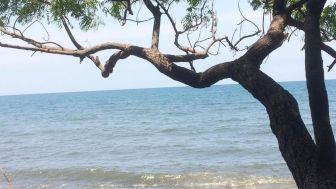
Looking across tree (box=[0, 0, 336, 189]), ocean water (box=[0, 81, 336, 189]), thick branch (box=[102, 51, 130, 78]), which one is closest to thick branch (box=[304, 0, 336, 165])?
tree (box=[0, 0, 336, 189])

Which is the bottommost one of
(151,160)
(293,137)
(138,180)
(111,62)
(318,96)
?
(151,160)

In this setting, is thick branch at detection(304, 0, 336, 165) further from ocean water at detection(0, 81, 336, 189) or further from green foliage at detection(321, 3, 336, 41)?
ocean water at detection(0, 81, 336, 189)

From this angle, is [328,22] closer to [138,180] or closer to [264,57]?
[264,57]

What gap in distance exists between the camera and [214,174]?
15.9 meters

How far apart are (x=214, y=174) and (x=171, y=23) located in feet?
34.5

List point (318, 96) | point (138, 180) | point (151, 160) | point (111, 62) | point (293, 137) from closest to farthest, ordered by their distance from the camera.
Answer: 1. point (318, 96)
2. point (293, 137)
3. point (111, 62)
4. point (138, 180)
5. point (151, 160)

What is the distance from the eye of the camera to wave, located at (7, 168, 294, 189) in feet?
47.1

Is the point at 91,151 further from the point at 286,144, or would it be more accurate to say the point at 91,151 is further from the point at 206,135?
the point at 286,144

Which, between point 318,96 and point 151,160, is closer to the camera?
point 318,96

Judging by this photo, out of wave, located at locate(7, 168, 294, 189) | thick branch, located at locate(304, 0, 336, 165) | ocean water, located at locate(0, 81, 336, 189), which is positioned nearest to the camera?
thick branch, located at locate(304, 0, 336, 165)

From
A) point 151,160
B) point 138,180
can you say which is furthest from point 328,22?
point 151,160

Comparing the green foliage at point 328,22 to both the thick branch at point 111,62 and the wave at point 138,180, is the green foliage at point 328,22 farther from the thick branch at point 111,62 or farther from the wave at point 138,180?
the wave at point 138,180

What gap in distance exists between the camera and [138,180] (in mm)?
15555

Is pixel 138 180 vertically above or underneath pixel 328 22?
underneath
